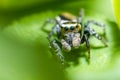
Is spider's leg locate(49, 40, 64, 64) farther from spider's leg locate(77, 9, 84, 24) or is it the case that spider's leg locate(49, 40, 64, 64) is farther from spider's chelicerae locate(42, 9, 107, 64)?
spider's leg locate(77, 9, 84, 24)

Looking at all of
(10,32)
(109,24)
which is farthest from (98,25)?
(10,32)

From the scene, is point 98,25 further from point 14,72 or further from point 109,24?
point 14,72

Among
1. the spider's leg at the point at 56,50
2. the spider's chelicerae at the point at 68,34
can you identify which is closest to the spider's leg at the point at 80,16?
the spider's chelicerae at the point at 68,34

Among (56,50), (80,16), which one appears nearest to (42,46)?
(56,50)

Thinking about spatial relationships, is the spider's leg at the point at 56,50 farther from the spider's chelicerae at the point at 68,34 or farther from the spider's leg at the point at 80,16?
the spider's leg at the point at 80,16

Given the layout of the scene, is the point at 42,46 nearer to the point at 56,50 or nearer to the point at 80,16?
the point at 56,50

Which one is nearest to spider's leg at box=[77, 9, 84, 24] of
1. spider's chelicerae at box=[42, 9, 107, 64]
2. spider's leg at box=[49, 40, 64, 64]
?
spider's chelicerae at box=[42, 9, 107, 64]

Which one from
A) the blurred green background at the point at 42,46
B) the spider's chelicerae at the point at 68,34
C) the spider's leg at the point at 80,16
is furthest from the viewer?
the spider's leg at the point at 80,16
